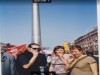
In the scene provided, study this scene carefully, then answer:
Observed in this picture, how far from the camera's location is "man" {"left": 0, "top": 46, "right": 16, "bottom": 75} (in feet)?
10.8

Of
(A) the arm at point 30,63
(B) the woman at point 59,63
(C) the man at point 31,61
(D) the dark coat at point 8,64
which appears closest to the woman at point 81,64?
(B) the woman at point 59,63

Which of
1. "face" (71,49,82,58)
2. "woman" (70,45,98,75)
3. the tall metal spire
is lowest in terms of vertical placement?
"woman" (70,45,98,75)

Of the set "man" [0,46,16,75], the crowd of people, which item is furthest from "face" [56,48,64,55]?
"man" [0,46,16,75]

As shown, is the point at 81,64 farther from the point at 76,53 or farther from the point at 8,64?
the point at 8,64

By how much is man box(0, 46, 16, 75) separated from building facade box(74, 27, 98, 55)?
0.83 meters

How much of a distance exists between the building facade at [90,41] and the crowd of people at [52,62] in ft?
0.20

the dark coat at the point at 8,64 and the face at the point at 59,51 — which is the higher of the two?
the face at the point at 59,51

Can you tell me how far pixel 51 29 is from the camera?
10.9ft

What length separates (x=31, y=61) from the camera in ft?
10.9

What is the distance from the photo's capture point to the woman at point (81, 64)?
326 cm

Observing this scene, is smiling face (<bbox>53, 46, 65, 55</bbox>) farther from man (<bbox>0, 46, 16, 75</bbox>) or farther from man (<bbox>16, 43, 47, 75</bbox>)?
man (<bbox>0, 46, 16, 75</bbox>)

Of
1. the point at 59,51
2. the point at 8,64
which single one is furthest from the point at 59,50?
the point at 8,64

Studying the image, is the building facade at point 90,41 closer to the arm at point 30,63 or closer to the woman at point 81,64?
the woman at point 81,64

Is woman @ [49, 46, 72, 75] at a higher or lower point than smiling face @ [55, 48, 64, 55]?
lower
